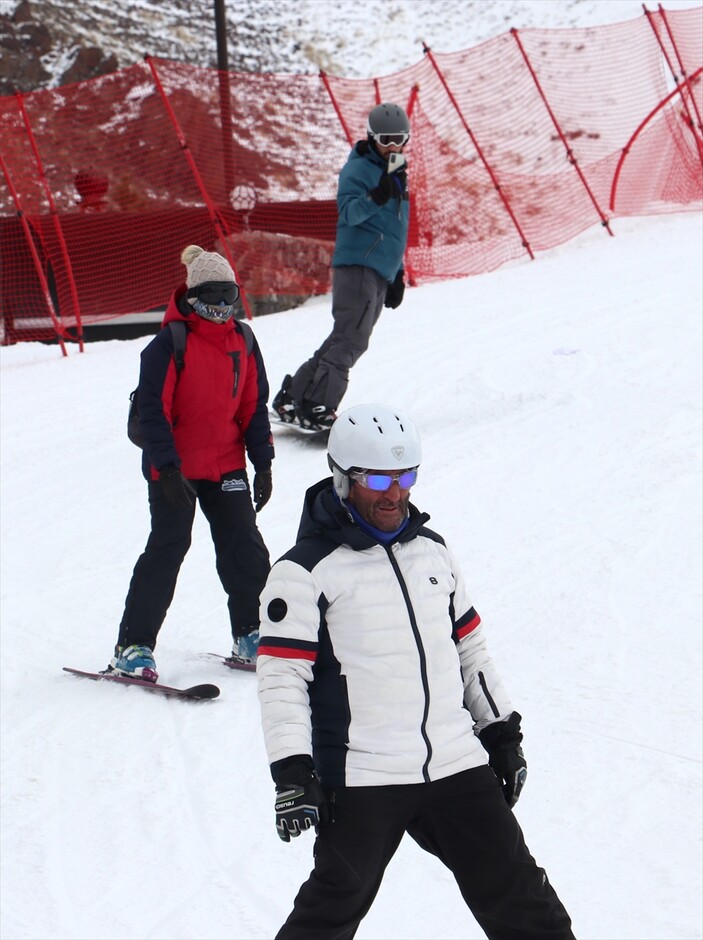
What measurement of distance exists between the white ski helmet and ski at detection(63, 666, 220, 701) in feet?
7.13

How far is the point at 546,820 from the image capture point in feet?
13.3

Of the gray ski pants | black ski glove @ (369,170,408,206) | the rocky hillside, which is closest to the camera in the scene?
black ski glove @ (369,170,408,206)

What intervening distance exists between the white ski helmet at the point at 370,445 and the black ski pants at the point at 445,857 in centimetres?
74

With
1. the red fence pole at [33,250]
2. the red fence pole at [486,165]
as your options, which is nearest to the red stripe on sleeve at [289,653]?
the red fence pole at [33,250]

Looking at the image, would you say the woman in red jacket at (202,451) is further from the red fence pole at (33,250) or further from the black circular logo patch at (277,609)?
the red fence pole at (33,250)

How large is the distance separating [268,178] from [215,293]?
35.6 feet

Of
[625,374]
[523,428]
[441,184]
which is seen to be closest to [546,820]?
[523,428]

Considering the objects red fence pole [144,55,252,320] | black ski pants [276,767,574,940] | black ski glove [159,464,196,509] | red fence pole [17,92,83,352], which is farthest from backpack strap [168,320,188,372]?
red fence pole [144,55,252,320]

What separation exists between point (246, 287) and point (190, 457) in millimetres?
8804

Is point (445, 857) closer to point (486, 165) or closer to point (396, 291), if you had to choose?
point (396, 291)

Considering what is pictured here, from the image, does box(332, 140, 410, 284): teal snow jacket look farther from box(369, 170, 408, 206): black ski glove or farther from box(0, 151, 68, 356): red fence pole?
box(0, 151, 68, 356): red fence pole

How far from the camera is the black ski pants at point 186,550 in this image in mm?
4926

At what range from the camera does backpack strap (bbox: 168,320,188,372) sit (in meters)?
4.68

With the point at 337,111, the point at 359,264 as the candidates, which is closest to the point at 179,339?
the point at 359,264
